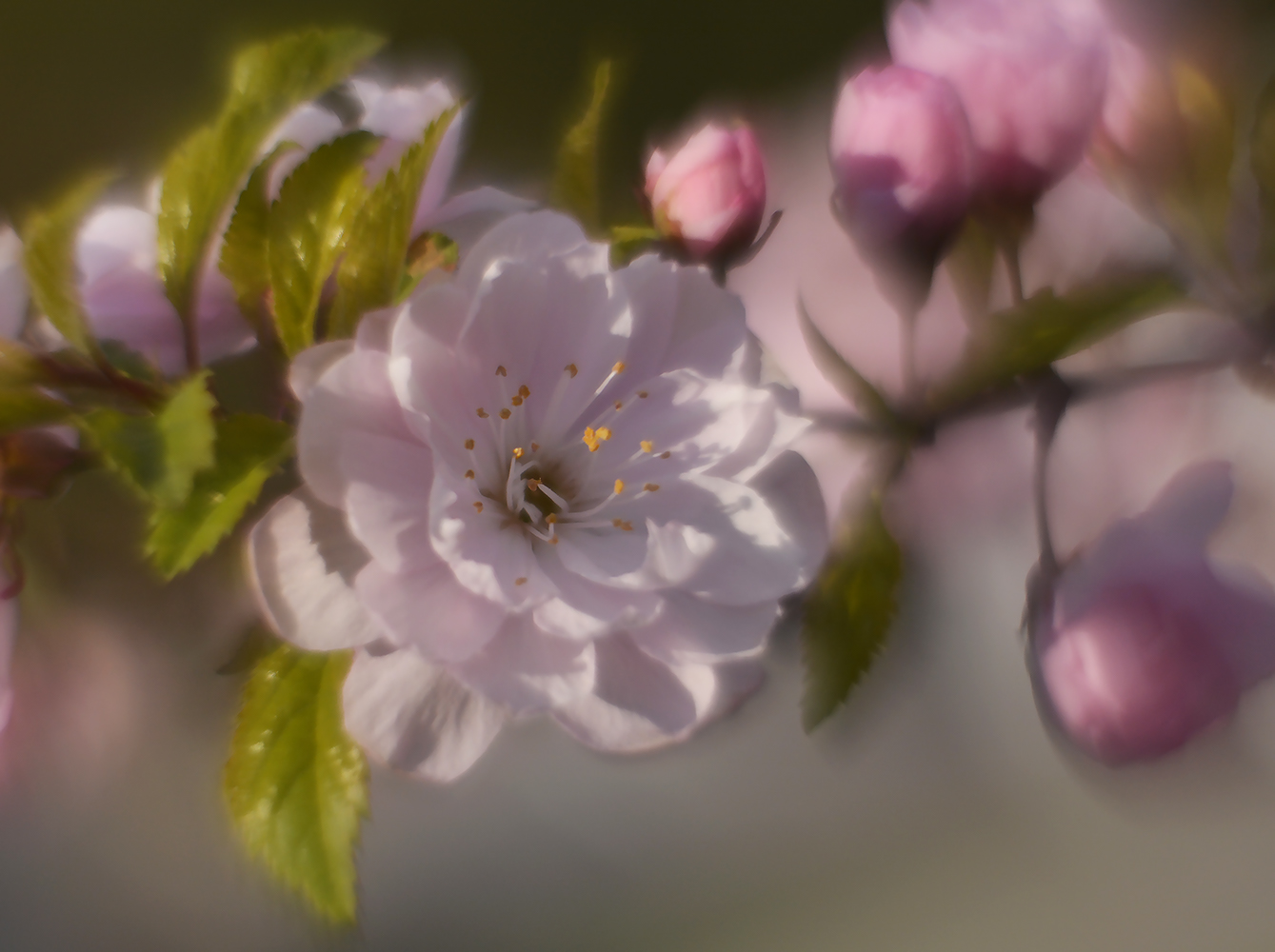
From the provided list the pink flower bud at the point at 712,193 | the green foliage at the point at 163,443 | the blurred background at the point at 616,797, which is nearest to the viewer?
the green foliage at the point at 163,443

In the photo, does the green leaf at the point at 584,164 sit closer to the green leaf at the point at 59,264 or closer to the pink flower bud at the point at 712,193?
the pink flower bud at the point at 712,193

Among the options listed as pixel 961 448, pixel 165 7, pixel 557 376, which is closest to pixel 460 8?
pixel 165 7

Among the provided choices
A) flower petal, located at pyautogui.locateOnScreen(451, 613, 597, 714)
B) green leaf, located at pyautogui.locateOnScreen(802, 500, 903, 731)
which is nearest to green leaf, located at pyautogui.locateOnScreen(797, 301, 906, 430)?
green leaf, located at pyautogui.locateOnScreen(802, 500, 903, 731)

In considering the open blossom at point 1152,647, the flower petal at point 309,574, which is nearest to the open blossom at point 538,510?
the flower petal at point 309,574

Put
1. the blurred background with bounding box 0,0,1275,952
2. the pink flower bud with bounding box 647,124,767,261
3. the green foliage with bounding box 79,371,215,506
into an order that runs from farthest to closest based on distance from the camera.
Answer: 1. the blurred background with bounding box 0,0,1275,952
2. the pink flower bud with bounding box 647,124,767,261
3. the green foliage with bounding box 79,371,215,506

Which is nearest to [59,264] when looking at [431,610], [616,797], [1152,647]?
[431,610]

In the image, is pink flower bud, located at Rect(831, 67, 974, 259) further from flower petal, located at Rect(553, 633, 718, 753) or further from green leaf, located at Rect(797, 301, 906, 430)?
flower petal, located at Rect(553, 633, 718, 753)

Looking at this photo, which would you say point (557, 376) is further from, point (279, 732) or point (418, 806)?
point (418, 806)
